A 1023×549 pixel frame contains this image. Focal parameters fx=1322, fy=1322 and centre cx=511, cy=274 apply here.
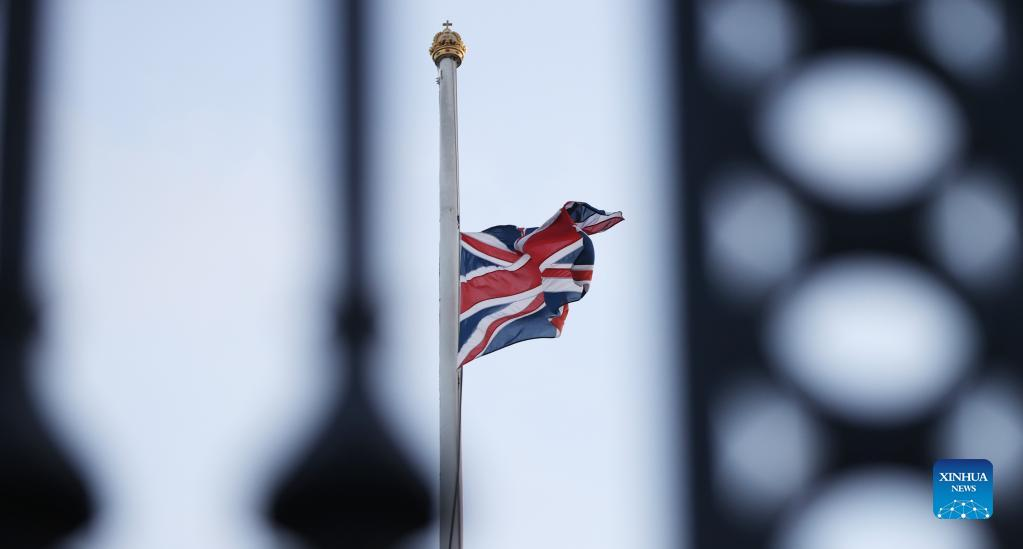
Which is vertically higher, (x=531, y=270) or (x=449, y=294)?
(x=531, y=270)

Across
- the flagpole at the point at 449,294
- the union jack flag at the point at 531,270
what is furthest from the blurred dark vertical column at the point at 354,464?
the union jack flag at the point at 531,270

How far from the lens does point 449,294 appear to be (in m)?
11.7

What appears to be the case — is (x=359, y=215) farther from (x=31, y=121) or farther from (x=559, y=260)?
(x=559, y=260)

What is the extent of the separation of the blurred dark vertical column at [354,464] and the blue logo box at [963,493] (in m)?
1.50

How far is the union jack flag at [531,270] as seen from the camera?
12.5m

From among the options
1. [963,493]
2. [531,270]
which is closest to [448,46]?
[531,270]

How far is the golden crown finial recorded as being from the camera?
12641mm

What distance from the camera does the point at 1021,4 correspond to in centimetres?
378

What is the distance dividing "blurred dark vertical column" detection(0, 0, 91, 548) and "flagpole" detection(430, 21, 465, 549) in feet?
22.9

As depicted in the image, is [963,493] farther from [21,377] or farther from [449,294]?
[449,294]

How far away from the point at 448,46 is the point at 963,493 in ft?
31.2

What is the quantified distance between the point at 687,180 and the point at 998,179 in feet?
3.30

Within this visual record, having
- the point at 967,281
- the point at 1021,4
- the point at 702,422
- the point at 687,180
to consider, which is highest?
the point at 1021,4

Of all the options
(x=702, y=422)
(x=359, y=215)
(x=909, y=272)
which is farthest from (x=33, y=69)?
(x=909, y=272)
